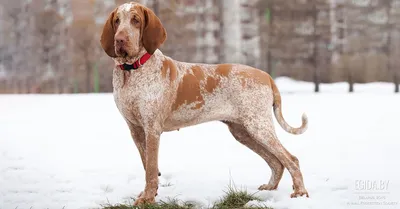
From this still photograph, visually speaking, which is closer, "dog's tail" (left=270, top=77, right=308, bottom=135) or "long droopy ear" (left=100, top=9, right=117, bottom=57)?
"long droopy ear" (left=100, top=9, right=117, bottom=57)

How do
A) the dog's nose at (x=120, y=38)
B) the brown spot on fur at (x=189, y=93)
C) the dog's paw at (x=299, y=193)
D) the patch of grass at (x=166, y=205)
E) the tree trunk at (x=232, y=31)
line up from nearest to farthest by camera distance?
the dog's nose at (x=120, y=38), the patch of grass at (x=166, y=205), the brown spot on fur at (x=189, y=93), the dog's paw at (x=299, y=193), the tree trunk at (x=232, y=31)

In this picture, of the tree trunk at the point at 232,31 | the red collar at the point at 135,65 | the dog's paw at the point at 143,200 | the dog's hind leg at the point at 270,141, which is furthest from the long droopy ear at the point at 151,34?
the tree trunk at the point at 232,31

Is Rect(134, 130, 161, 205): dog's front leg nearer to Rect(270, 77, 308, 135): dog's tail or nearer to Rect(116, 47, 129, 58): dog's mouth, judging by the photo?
Rect(116, 47, 129, 58): dog's mouth

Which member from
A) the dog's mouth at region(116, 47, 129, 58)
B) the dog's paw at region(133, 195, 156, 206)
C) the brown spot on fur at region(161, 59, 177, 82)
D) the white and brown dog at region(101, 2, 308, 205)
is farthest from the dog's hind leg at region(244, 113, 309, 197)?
the dog's mouth at region(116, 47, 129, 58)

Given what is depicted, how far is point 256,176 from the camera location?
4.43 m

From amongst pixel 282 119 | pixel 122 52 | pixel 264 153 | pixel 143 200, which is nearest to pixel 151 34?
pixel 122 52

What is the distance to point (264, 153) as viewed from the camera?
3992mm

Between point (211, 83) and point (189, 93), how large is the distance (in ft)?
0.65

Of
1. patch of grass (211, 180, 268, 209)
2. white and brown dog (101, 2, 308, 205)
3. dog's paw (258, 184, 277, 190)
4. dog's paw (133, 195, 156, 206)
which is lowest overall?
dog's paw (258, 184, 277, 190)

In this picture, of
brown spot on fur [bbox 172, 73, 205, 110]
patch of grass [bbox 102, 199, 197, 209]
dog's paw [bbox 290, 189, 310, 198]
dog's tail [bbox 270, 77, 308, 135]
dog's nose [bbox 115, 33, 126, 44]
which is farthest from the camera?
dog's tail [bbox 270, 77, 308, 135]

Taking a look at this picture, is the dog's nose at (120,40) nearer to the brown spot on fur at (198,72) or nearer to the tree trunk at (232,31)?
the brown spot on fur at (198,72)

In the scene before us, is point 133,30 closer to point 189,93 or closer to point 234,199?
point 189,93

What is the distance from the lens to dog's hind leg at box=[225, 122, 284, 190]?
3.96 meters

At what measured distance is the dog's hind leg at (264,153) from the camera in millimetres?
3963
